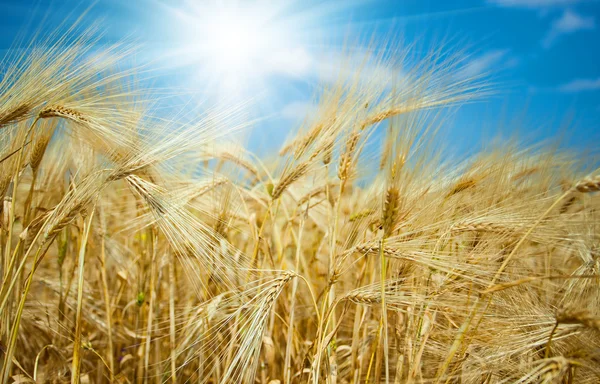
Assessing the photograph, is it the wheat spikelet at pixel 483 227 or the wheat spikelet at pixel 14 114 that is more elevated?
the wheat spikelet at pixel 14 114

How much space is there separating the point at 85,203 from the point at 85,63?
2.06 feet

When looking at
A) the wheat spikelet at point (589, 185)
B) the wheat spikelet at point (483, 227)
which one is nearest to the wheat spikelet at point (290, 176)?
the wheat spikelet at point (483, 227)

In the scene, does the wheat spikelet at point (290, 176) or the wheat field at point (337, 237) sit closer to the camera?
the wheat field at point (337, 237)

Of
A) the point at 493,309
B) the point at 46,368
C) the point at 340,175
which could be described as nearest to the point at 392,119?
the point at 340,175

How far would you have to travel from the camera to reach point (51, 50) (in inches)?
54.9

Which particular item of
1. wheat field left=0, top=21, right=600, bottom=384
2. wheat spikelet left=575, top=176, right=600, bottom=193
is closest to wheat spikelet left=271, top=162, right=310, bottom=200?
wheat field left=0, top=21, right=600, bottom=384

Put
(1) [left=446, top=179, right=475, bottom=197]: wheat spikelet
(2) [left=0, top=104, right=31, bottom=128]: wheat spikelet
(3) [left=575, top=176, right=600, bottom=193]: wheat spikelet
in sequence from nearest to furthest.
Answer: (3) [left=575, top=176, right=600, bottom=193]: wheat spikelet, (2) [left=0, top=104, right=31, bottom=128]: wheat spikelet, (1) [left=446, top=179, right=475, bottom=197]: wheat spikelet

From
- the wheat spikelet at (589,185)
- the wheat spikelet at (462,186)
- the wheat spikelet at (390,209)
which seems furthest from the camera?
the wheat spikelet at (462,186)

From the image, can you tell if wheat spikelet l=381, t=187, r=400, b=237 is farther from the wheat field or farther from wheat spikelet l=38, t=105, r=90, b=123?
wheat spikelet l=38, t=105, r=90, b=123

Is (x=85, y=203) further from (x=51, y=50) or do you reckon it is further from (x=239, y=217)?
(x=239, y=217)

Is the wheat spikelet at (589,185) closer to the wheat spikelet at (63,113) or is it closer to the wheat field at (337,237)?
the wheat field at (337,237)

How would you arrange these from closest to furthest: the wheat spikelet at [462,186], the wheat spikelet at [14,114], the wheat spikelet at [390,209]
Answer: the wheat spikelet at [390,209], the wheat spikelet at [14,114], the wheat spikelet at [462,186]

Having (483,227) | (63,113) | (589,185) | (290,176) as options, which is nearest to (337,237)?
(290,176)

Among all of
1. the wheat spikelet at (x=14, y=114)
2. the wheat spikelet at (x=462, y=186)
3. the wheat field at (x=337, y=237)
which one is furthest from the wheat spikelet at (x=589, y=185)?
the wheat spikelet at (x=14, y=114)
